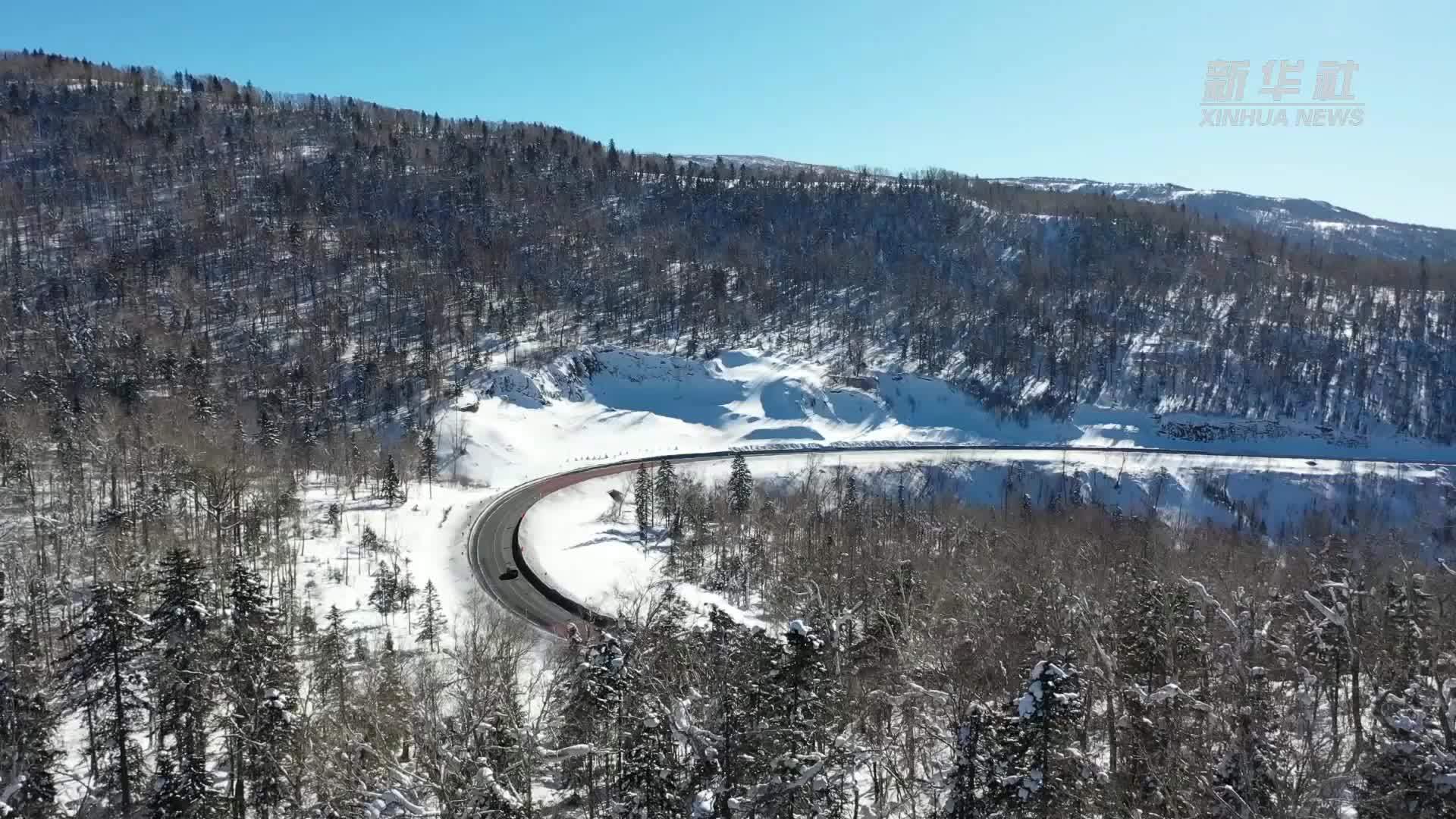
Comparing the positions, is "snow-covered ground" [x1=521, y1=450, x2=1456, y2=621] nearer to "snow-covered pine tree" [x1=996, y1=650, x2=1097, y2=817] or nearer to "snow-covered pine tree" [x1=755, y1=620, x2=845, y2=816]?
"snow-covered pine tree" [x1=755, y1=620, x2=845, y2=816]

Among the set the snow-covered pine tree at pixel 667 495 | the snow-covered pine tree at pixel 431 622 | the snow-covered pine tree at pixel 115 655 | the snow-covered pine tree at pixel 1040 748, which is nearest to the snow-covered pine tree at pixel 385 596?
the snow-covered pine tree at pixel 431 622

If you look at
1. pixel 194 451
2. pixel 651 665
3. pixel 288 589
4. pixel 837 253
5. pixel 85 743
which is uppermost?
pixel 837 253

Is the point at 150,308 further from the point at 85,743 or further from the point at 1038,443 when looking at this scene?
the point at 1038,443

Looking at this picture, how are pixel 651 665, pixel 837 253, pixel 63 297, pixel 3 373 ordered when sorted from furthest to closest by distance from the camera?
pixel 837 253, pixel 63 297, pixel 3 373, pixel 651 665

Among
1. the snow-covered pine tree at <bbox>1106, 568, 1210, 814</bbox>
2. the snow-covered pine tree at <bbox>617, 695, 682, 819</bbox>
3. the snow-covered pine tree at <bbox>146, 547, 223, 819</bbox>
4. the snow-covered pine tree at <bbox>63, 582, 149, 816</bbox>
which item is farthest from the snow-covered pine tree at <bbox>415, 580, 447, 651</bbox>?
the snow-covered pine tree at <bbox>1106, 568, 1210, 814</bbox>

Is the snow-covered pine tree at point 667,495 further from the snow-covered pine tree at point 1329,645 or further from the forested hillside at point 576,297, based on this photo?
the forested hillside at point 576,297

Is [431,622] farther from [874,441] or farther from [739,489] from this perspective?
[874,441]

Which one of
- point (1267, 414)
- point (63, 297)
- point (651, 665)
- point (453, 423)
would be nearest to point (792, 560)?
point (651, 665)
